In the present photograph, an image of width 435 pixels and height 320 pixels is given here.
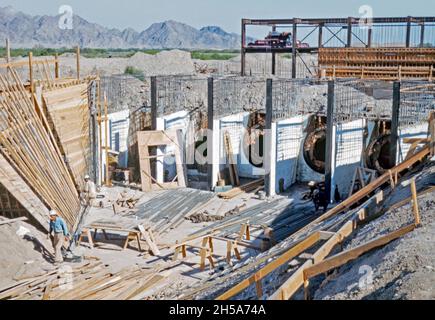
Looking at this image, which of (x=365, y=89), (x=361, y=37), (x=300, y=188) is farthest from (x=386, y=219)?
(x=361, y=37)

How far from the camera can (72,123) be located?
61.2 ft

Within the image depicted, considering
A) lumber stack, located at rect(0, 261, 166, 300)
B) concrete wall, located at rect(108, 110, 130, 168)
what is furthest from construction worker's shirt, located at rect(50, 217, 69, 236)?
concrete wall, located at rect(108, 110, 130, 168)

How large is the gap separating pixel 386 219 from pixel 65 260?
23.4ft

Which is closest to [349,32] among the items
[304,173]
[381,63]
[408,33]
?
[408,33]

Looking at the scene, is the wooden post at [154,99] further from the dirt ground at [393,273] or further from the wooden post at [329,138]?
the dirt ground at [393,273]

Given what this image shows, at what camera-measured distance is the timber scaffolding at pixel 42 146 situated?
46.3 feet

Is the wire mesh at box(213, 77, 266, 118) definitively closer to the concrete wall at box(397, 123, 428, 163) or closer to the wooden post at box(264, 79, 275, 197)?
the wooden post at box(264, 79, 275, 197)

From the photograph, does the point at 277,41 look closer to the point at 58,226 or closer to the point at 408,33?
the point at 408,33

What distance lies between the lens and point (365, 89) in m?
20.0

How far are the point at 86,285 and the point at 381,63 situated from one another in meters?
20.7

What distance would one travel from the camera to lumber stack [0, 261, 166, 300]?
1107cm

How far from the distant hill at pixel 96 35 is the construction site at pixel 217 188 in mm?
76664
